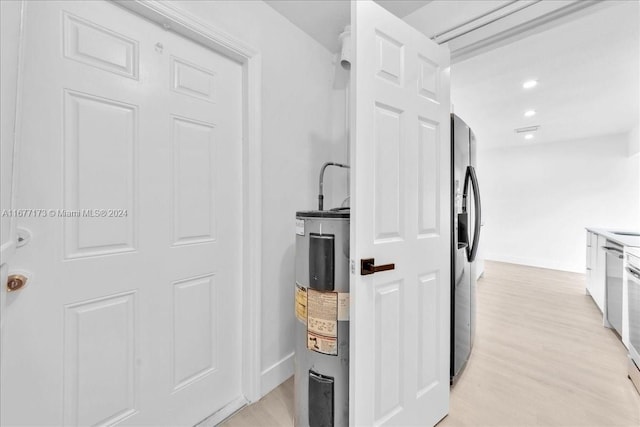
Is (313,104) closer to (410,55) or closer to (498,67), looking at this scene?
(410,55)

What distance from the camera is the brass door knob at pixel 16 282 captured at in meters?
0.92

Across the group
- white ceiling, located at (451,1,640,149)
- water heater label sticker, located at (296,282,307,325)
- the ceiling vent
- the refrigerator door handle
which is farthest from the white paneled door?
the ceiling vent

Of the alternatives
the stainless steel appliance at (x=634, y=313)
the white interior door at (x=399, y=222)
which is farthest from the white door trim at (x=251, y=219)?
the stainless steel appliance at (x=634, y=313)

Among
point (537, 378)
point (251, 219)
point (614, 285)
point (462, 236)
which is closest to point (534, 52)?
point (462, 236)

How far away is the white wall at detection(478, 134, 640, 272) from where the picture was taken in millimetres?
4629

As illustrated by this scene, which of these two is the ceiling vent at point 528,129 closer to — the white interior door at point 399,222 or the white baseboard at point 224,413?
the white interior door at point 399,222

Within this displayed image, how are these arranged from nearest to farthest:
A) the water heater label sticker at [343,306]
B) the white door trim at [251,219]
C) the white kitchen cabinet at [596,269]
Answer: the water heater label sticker at [343,306]
the white door trim at [251,219]
the white kitchen cabinet at [596,269]

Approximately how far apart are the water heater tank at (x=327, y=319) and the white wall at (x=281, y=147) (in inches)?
19.2

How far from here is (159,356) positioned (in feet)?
4.26

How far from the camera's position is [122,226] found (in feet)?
3.90

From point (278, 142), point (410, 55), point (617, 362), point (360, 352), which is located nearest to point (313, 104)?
point (278, 142)

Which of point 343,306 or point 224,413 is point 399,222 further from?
point 224,413

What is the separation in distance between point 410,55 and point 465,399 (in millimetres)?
2044

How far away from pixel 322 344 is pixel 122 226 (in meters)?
1.08
